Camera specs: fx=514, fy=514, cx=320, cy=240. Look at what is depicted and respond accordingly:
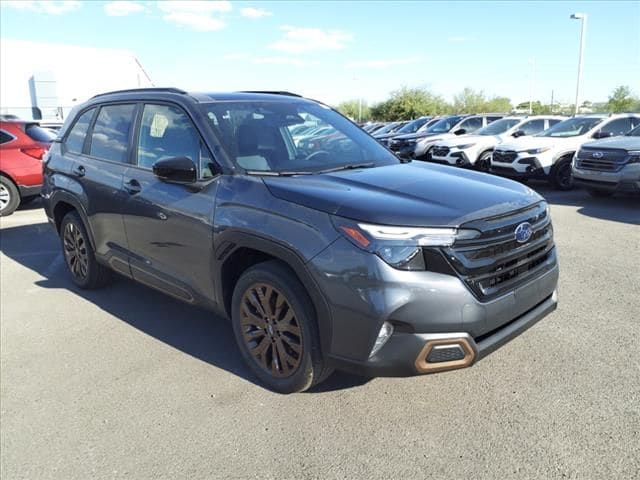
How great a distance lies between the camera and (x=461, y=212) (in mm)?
2617

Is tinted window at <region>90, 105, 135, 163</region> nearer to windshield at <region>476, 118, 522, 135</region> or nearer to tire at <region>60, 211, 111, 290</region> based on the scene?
tire at <region>60, 211, 111, 290</region>

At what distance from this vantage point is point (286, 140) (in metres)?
3.57

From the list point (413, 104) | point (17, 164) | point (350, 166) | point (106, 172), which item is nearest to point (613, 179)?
point (350, 166)

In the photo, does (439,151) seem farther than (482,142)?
Yes

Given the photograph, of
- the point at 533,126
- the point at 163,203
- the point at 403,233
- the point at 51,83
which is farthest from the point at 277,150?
the point at 51,83

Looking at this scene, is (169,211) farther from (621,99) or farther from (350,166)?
(621,99)

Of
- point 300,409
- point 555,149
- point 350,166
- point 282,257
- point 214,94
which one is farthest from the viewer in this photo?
point 555,149

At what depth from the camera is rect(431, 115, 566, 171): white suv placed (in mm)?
12680

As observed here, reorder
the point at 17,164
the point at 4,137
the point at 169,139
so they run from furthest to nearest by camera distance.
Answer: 1. the point at 4,137
2. the point at 17,164
3. the point at 169,139

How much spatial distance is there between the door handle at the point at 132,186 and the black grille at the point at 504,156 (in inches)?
351

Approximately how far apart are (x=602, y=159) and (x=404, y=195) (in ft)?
23.6

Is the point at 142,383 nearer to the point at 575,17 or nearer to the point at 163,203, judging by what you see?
the point at 163,203

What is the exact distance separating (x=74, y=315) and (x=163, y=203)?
1.72 meters

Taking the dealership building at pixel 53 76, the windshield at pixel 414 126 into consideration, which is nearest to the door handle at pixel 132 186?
the windshield at pixel 414 126
